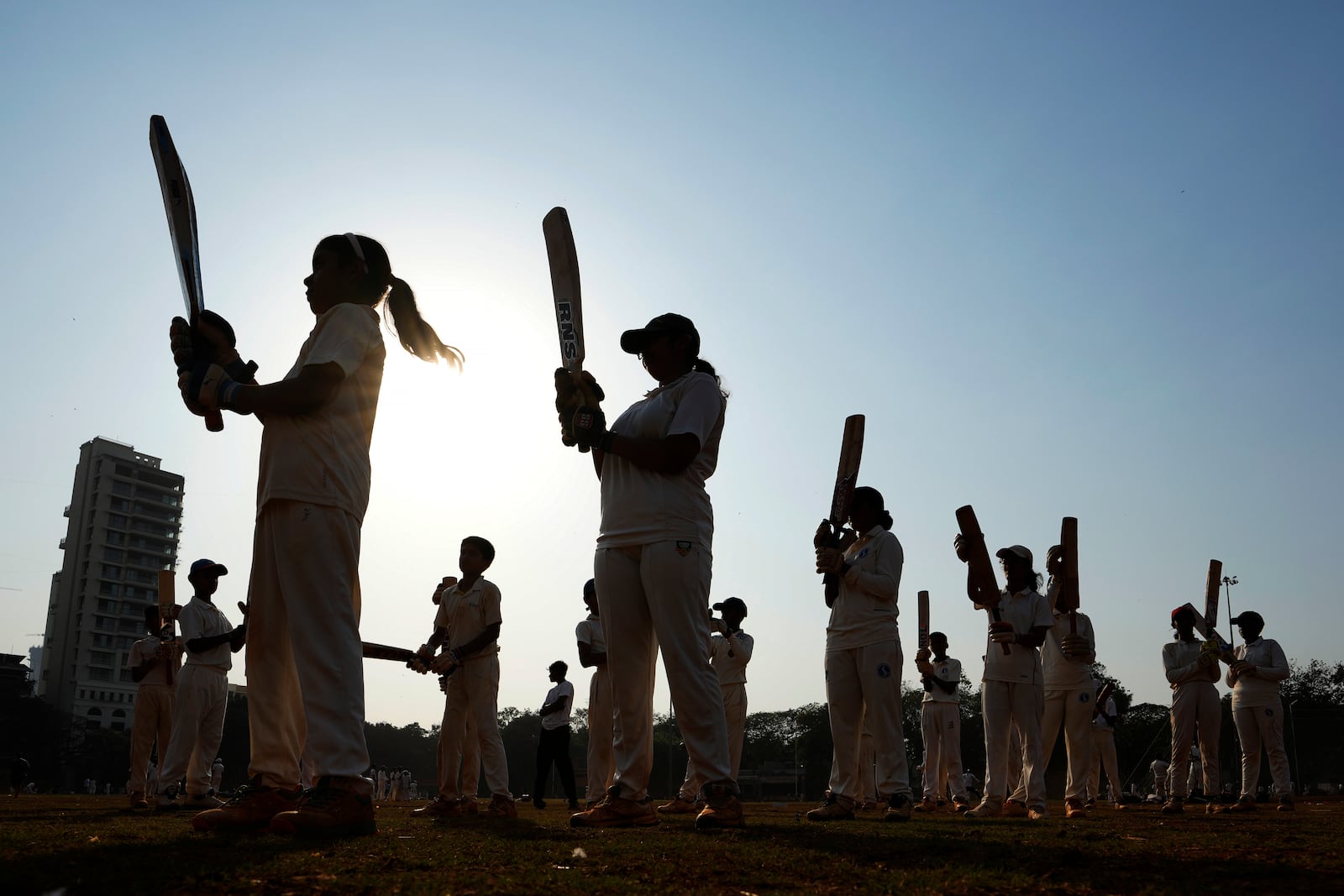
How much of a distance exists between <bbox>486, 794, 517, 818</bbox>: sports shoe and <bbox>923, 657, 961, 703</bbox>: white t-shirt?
10110mm

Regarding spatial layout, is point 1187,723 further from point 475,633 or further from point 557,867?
point 557,867

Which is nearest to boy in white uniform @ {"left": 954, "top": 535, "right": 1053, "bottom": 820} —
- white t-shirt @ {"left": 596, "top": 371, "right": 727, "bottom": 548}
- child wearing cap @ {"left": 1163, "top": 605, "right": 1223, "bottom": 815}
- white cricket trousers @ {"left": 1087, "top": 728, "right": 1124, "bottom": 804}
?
child wearing cap @ {"left": 1163, "top": 605, "right": 1223, "bottom": 815}

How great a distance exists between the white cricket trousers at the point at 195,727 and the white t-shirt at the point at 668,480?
6.28 meters

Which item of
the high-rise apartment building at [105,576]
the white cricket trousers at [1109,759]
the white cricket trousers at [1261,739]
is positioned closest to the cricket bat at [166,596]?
the white cricket trousers at [1261,739]

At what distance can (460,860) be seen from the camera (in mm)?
3912

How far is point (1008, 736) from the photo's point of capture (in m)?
10.0

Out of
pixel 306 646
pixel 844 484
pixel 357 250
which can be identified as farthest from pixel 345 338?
pixel 844 484

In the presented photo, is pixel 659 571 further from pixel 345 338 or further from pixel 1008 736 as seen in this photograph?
pixel 1008 736

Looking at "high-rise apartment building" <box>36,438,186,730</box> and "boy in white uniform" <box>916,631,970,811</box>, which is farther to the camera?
"high-rise apartment building" <box>36,438,186,730</box>

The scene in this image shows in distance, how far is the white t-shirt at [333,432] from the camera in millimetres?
4906

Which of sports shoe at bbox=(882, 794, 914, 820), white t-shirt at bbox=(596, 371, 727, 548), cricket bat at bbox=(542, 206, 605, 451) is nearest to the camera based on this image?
white t-shirt at bbox=(596, 371, 727, 548)

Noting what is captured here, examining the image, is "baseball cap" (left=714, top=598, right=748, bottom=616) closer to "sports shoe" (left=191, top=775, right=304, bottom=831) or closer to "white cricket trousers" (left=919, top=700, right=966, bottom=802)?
"white cricket trousers" (left=919, top=700, right=966, bottom=802)

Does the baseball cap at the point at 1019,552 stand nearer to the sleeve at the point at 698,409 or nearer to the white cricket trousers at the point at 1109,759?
the sleeve at the point at 698,409

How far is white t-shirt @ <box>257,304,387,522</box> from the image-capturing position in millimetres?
4906
